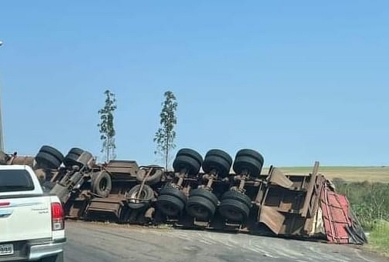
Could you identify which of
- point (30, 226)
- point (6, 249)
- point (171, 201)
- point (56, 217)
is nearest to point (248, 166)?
point (171, 201)

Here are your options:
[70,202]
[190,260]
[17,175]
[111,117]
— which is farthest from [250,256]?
[111,117]

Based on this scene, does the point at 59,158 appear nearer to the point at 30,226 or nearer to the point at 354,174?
the point at 30,226

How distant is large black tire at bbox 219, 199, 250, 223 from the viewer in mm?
22438

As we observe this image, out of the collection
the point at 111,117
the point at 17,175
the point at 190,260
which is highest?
the point at 111,117

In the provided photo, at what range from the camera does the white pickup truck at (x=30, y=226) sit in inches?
417

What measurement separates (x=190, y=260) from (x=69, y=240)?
4544mm

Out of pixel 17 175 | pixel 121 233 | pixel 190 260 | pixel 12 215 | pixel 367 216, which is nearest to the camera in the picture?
pixel 12 215

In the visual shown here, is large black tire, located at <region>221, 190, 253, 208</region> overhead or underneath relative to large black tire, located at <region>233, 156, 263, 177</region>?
underneath

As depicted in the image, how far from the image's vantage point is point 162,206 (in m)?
23.7

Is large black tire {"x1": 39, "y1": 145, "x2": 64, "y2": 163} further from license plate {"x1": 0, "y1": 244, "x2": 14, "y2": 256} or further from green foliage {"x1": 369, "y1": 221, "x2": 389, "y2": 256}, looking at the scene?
license plate {"x1": 0, "y1": 244, "x2": 14, "y2": 256}

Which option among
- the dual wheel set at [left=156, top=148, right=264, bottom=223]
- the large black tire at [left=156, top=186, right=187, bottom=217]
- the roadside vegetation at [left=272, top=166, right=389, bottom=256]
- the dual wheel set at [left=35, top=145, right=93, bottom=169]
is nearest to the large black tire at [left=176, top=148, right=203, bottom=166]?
the dual wheel set at [left=156, top=148, right=264, bottom=223]

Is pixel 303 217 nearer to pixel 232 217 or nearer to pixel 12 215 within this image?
pixel 232 217

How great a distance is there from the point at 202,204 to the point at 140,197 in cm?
271

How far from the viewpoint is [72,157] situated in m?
26.3
